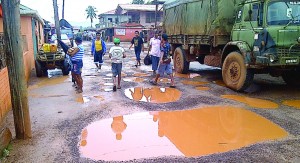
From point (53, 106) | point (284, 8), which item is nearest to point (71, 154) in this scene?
point (53, 106)

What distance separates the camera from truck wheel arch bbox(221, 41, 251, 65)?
24.7 ft

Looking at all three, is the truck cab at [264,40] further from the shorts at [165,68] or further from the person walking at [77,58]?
the person walking at [77,58]

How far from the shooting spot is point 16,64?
444 cm

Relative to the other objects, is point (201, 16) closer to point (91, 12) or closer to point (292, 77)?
point (292, 77)

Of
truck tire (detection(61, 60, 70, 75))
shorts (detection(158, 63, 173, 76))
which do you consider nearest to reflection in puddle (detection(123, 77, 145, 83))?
shorts (detection(158, 63, 173, 76))

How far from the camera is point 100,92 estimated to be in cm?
802

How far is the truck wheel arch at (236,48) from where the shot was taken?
7.54 meters

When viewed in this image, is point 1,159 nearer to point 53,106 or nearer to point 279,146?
point 53,106

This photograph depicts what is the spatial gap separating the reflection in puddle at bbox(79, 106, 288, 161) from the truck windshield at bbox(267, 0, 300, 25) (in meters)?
2.54

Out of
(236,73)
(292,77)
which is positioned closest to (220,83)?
(236,73)

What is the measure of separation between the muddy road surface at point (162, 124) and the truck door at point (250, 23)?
4.86 feet

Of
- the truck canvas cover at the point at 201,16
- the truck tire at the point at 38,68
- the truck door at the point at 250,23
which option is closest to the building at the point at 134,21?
the truck canvas cover at the point at 201,16

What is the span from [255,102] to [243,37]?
6.57ft

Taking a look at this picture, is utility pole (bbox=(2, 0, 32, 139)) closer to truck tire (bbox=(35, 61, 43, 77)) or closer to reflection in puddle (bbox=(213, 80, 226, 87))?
reflection in puddle (bbox=(213, 80, 226, 87))
